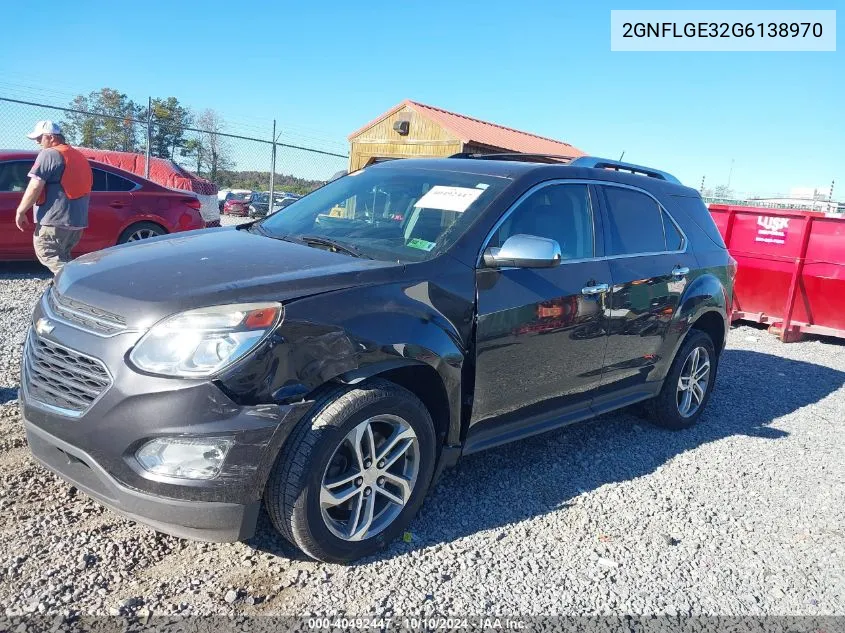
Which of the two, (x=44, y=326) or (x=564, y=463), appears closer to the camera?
(x=44, y=326)

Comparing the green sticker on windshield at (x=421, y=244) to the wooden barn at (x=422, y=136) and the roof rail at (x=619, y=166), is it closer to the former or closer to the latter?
the roof rail at (x=619, y=166)

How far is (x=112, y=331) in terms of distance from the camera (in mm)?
2580

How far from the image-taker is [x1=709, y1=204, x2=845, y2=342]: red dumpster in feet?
29.3

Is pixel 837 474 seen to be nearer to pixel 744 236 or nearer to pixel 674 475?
pixel 674 475

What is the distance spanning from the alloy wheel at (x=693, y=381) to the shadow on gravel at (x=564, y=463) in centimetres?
20

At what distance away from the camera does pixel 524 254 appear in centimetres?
330

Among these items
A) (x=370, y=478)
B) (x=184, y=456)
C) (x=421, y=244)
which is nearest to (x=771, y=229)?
(x=421, y=244)

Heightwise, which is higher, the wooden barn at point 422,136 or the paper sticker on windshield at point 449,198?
the wooden barn at point 422,136

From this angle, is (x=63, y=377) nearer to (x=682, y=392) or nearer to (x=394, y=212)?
(x=394, y=212)

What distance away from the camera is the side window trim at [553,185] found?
3.44 metres

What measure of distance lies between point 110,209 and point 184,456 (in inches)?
275

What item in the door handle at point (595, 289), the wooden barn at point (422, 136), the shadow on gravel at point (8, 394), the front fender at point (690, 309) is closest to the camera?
the door handle at point (595, 289)

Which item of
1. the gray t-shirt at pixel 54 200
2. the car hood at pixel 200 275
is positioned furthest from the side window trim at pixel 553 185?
the gray t-shirt at pixel 54 200

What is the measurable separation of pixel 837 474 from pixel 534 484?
2.34m
